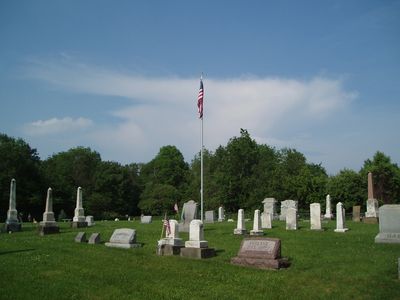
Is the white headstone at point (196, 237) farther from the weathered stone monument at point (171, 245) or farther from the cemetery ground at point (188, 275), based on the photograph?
the cemetery ground at point (188, 275)

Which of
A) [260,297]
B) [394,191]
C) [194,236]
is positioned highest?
[394,191]

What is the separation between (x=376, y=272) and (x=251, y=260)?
370cm

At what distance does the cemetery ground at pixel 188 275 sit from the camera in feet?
35.9

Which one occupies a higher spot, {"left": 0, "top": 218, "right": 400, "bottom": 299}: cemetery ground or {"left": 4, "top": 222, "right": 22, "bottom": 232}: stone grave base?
{"left": 4, "top": 222, "right": 22, "bottom": 232}: stone grave base

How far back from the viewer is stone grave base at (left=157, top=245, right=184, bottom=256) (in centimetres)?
1628

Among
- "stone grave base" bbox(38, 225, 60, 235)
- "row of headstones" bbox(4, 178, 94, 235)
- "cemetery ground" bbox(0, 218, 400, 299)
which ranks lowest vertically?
"cemetery ground" bbox(0, 218, 400, 299)

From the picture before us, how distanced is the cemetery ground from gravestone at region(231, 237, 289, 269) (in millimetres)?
351

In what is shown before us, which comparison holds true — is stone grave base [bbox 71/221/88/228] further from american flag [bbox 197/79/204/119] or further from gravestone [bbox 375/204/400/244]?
gravestone [bbox 375/204/400/244]

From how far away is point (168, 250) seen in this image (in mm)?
16312

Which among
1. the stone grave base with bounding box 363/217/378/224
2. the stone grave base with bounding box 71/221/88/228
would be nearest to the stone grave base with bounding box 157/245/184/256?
the stone grave base with bounding box 71/221/88/228

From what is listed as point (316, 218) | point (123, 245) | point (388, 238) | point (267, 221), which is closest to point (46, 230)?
point (123, 245)

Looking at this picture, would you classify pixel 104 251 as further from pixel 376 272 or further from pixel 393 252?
pixel 393 252

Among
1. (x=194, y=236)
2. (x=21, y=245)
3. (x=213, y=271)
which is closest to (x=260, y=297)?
(x=213, y=271)

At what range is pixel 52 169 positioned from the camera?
79.6m
